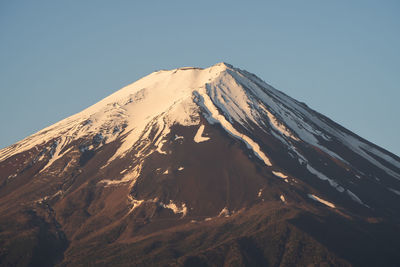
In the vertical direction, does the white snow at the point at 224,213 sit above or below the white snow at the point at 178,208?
below

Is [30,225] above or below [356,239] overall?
above

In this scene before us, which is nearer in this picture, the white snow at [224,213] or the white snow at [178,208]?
the white snow at [224,213]

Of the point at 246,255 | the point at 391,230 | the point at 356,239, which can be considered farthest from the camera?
the point at 391,230

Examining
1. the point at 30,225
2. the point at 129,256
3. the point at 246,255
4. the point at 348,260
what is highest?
Answer: the point at 30,225

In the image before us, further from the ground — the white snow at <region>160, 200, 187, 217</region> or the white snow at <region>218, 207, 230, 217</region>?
the white snow at <region>160, 200, 187, 217</region>

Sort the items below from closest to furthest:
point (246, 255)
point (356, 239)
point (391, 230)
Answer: point (246, 255)
point (356, 239)
point (391, 230)

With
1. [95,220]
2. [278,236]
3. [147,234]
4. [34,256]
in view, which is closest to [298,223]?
[278,236]

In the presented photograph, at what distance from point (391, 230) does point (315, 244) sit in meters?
31.1

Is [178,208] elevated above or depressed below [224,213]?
above

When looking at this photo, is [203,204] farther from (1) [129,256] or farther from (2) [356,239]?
(2) [356,239]

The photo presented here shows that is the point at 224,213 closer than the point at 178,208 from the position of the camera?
Yes

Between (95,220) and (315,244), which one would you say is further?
(95,220)

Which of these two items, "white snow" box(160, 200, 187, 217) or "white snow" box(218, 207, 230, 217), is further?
"white snow" box(160, 200, 187, 217)

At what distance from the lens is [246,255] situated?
17050cm
